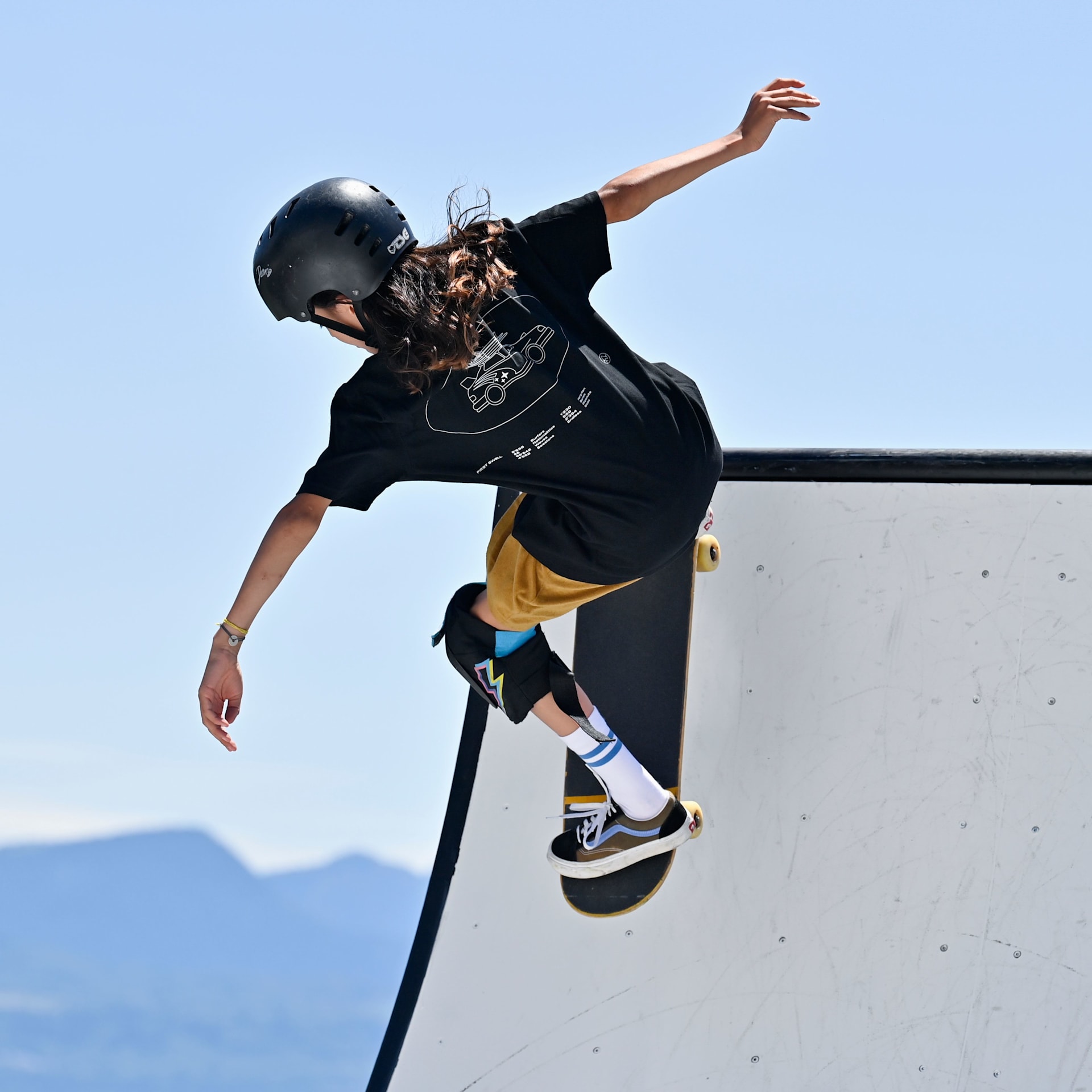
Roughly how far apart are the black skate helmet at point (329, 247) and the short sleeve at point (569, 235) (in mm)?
346

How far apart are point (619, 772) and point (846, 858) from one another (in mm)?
863

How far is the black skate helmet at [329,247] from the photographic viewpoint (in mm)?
3053

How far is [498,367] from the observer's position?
3.12 metres

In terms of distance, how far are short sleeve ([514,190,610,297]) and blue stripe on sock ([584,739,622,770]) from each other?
64.8 inches

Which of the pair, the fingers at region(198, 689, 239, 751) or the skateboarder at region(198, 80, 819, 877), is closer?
the skateboarder at region(198, 80, 819, 877)

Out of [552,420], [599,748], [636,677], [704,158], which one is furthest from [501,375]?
A: [636,677]

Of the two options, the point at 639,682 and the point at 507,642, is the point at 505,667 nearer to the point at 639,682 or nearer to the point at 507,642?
the point at 507,642

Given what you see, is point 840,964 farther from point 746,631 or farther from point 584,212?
point 584,212

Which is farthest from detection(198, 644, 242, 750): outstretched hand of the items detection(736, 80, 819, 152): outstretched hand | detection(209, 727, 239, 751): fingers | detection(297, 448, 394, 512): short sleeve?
detection(736, 80, 819, 152): outstretched hand

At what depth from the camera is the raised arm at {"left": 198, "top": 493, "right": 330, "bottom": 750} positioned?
322 centimetres

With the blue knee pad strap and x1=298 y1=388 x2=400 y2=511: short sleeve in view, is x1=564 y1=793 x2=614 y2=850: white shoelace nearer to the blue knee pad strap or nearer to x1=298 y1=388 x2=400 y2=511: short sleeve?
the blue knee pad strap

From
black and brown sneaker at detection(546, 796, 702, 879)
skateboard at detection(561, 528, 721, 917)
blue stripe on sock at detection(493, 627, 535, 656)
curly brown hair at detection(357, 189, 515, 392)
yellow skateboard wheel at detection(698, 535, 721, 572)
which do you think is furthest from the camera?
yellow skateboard wheel at detection(698, 535, 721, 572)

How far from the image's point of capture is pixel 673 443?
11.2 feet

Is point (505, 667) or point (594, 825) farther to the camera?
point (594, 825)
